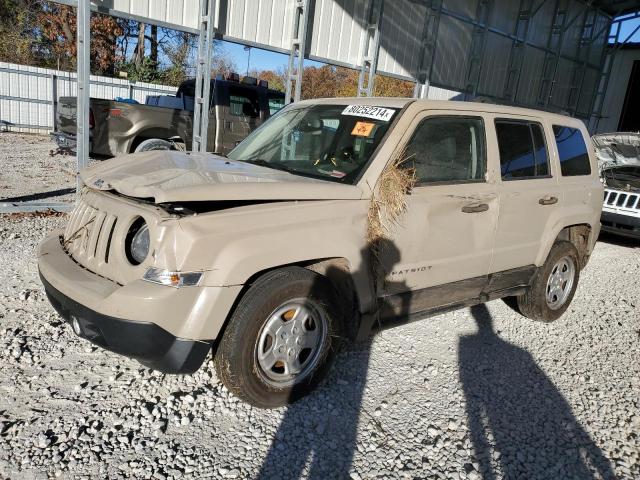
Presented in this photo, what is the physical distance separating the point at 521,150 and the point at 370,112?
1.43 meters

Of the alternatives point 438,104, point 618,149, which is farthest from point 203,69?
point 618,149

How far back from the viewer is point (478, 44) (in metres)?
12.8

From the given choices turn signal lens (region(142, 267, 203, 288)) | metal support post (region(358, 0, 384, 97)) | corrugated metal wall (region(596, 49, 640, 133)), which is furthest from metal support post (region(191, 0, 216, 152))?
corrugated metal wall (region(596, 49, 640, 133))

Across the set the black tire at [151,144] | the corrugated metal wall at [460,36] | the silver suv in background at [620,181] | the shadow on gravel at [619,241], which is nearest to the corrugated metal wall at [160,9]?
the corrugated metal wall at [460,36]

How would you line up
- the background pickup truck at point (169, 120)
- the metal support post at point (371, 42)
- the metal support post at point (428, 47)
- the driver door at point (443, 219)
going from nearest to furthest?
the driver door at point (443, 219) < the background pickup truck at point (169, 120) < the metal support post at point (371, 42) < the metal support post at point (428, 47)

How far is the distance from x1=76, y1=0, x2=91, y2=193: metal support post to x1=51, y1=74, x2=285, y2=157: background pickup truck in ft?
7.11

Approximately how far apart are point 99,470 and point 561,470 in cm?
240

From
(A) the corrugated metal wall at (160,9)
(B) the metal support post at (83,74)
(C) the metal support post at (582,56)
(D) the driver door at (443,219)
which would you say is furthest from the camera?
(C) the metal support post at (582,56)

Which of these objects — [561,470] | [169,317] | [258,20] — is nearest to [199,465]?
[169,317]

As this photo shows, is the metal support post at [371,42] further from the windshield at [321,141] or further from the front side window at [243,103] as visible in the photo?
the windshield at [321,141]

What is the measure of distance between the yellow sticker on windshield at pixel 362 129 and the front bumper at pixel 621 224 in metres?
6.54

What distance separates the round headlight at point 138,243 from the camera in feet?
8.93

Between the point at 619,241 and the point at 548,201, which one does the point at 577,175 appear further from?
the point at 619,241

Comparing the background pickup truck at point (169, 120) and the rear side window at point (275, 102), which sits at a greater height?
the rear side window at point (275, 102)
